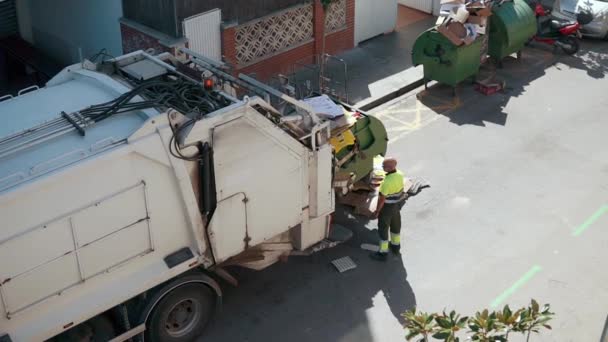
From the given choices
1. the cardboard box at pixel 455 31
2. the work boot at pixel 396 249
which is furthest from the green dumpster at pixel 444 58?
the work boot at pixel 396 249

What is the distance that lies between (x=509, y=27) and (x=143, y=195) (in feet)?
33.0

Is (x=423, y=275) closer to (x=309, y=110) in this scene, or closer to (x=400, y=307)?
(x=400, y=307)

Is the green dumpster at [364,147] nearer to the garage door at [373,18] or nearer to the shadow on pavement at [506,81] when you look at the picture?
the shadow on pavement at [506,81]

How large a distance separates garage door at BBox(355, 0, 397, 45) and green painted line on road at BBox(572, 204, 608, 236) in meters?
7.37

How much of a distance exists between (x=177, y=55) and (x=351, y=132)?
2507 millimetres

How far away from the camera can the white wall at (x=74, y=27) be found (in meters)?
14.5

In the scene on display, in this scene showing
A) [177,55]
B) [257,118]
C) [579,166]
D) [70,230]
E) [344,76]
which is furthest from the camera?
[344,76]

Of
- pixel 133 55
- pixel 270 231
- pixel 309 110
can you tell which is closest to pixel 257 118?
pixel 309 110

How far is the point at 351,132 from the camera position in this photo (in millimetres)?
10328

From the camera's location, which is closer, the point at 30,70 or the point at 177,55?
the point at 177,55

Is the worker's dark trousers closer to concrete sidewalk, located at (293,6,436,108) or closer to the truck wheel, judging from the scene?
the truck wheel

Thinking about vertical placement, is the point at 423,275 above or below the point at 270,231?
below

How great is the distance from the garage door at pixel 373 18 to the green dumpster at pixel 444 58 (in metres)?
2.27

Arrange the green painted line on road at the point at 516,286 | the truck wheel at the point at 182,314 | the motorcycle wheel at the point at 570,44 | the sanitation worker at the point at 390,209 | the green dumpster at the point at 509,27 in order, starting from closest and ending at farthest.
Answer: the truck wheel at the point at 182,314 → the green painted line on road at the point at 516,286 → the sanitation worker at the point at 390,209 → the green dumpster at the point at 509,27 → the motorcycle wheel at the point at 570,44
